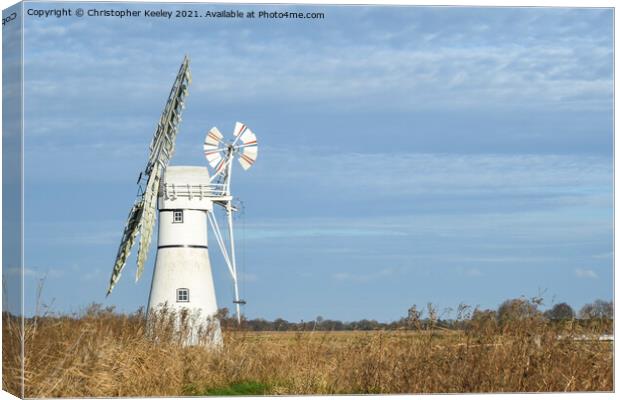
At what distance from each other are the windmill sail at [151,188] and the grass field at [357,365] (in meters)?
6.86

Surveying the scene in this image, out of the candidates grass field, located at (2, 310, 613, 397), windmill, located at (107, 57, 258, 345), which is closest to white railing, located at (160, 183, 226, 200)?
windmill, located at (107, 57, 258, 345)

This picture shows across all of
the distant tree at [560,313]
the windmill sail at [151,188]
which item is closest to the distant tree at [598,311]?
the distant tree at [560,313]

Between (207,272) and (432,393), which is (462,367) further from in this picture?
(207,272)

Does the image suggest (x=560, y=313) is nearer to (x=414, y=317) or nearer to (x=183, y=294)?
(x=414, y=317)

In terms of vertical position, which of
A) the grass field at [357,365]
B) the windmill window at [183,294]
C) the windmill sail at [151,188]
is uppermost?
the windmill sail at [151,188]

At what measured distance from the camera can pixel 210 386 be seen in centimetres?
1583

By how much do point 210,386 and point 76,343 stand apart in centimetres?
212

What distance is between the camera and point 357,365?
589 inches

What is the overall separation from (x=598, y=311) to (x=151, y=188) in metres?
11.3

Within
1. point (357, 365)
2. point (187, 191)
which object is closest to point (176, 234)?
point (187, 191)

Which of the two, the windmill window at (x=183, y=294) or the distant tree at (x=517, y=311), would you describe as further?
the windmill window at (x=183, y=294)

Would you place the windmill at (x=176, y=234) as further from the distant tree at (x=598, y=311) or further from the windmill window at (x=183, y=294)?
the distant tree at (x=598, y=311)

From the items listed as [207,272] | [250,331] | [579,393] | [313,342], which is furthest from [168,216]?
[579,393]

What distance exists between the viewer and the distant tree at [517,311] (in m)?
14.5
